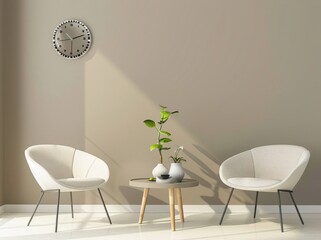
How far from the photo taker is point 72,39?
5.41 m

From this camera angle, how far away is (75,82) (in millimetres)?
5426

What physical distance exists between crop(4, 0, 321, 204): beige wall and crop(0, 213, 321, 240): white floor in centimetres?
38

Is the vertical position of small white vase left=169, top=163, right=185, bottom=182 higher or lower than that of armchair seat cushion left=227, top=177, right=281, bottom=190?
higher

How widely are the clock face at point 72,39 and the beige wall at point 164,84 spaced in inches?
2.7

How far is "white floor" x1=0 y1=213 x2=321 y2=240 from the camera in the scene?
4.01 m

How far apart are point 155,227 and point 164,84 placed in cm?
164

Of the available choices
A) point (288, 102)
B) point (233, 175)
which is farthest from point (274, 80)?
point (233, 175)

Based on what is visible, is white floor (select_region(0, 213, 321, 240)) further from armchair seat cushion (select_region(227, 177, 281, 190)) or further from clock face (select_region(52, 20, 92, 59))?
clock face (select_region(52, 20, 92, 59))

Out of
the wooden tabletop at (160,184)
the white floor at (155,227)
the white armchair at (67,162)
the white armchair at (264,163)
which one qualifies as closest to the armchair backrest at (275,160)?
the white armchair at (264,163)

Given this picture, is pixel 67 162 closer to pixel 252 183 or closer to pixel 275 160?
pixel 252 183

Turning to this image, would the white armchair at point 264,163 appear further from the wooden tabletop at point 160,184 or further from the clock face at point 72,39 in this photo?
the clock face at point 72,39

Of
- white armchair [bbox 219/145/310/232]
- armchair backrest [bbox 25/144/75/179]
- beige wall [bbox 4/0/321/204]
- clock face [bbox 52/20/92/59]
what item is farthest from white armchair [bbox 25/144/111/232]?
white armchair [bbox 219/145/310/232]

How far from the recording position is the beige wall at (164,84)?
532 centimetres

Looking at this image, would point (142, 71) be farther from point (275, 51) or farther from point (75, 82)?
point (275, 51)
